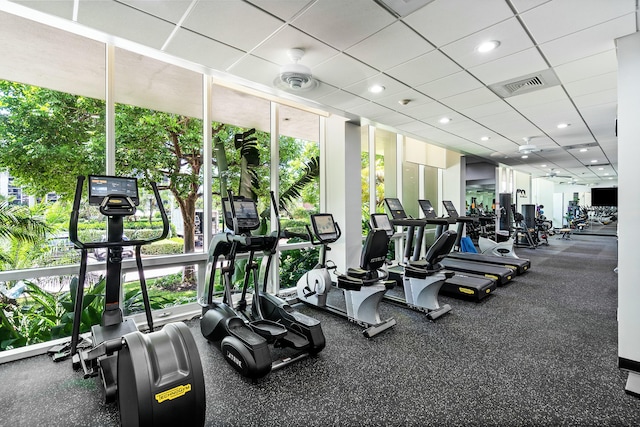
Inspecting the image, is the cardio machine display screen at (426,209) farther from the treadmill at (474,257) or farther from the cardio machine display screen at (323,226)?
the cardio machine display screen at (323,226)

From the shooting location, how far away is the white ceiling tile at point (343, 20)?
2.40 metres

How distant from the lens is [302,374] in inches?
104

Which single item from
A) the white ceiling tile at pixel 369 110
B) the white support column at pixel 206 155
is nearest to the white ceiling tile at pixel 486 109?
the white ceiling tile at pixel 369 110

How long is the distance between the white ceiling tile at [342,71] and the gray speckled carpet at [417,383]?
3.04 m

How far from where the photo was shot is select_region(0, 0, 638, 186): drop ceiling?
2424 millimetres

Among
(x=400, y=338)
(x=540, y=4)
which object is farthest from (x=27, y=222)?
(x=540, y=4)

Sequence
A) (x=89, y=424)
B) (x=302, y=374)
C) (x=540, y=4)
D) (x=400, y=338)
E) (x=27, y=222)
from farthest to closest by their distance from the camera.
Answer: (x=400, y=338)
(x=27, y=222)
(x=302, y=374)
(x=540, y=4)
(x=89, y=424)

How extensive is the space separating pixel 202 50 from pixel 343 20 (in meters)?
1.49

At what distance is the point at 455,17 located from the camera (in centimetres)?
253

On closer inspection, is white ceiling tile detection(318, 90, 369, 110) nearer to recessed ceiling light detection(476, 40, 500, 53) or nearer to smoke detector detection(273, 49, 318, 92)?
smoke detector detection(273, 49, 318, 92)

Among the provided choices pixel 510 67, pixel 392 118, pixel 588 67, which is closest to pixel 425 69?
pixel 510 67

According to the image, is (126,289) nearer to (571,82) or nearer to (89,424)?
(89,424)

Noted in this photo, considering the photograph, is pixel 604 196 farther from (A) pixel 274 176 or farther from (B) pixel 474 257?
(A) pixel 274 176

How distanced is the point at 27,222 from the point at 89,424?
2.25 meters
